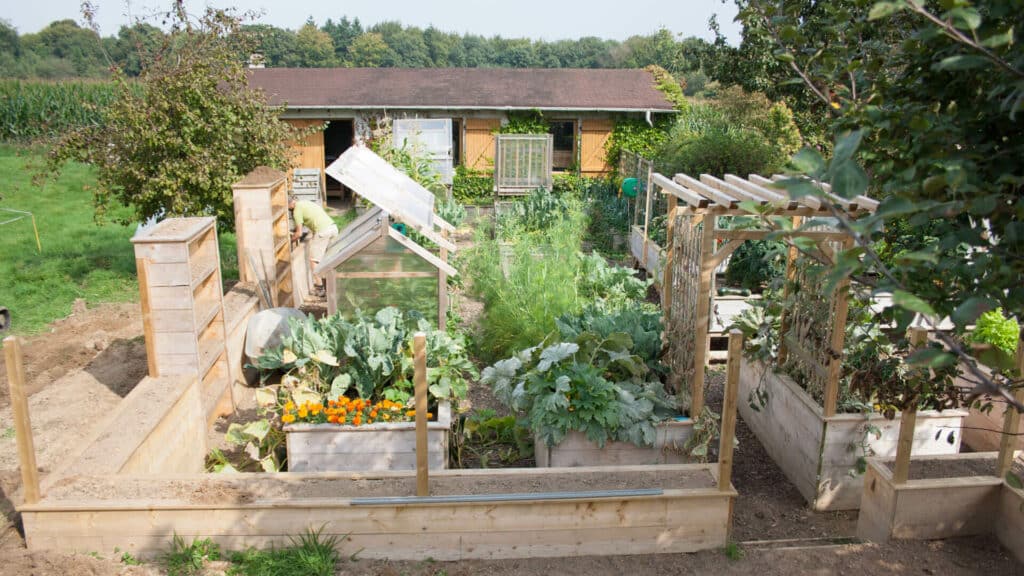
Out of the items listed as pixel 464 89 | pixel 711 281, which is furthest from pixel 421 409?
pixel 464 89

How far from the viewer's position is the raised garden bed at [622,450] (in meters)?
5.36

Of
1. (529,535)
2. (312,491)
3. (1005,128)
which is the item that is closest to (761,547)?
(529,535)

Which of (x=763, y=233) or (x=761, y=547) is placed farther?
(x=763, y=233)

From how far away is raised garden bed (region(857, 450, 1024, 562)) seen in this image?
4.69 meters

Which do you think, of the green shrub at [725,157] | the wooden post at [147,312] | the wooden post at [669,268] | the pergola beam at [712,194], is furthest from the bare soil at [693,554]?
the green shrub at [725,157]

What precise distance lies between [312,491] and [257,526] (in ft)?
1.18

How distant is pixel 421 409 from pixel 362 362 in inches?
69.6

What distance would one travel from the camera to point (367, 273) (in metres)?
6.84

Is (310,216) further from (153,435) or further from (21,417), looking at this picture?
(21,417)

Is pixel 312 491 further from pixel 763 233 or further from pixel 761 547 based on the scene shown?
pixel 763 233

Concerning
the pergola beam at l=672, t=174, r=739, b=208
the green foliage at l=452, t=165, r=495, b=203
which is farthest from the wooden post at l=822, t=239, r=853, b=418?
the green foliage at l=452, t=165, r=495, b=203

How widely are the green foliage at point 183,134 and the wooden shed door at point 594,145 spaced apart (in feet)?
35.5

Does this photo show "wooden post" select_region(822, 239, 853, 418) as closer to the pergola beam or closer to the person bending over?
the pergola beam

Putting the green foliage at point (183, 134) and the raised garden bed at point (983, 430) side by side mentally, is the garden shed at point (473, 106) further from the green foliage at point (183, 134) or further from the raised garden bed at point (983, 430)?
the raised garden bed at point (983, 430)
